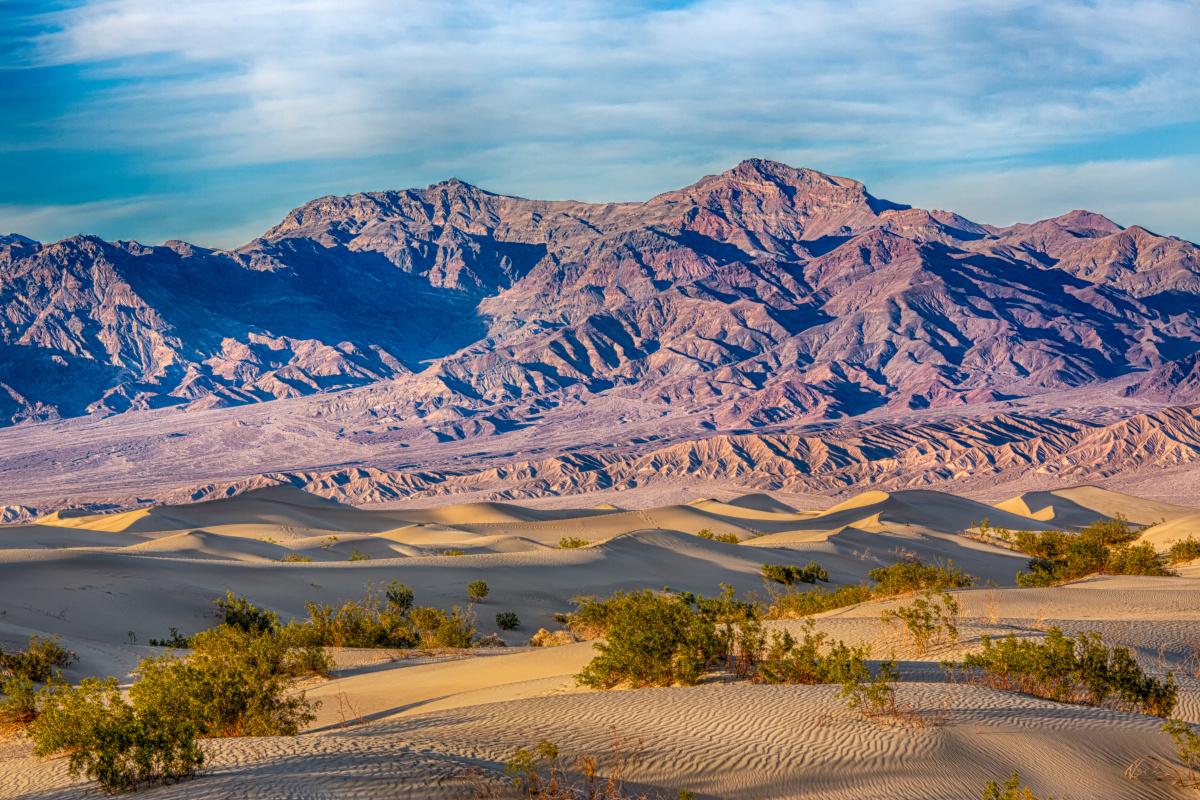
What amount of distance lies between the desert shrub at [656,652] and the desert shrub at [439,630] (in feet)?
31.5

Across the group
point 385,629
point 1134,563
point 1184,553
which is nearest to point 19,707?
point 385,629

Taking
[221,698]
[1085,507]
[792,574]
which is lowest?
[1085,507]

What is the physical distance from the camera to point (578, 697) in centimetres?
1384

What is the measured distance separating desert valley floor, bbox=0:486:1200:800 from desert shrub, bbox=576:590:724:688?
378mm

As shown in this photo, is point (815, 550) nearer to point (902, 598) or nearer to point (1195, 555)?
point (1195, 555)

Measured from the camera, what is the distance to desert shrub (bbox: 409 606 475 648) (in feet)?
81.3

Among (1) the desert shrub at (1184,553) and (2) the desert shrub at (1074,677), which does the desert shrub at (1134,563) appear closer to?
(1) the desert shrub at (1184,553)

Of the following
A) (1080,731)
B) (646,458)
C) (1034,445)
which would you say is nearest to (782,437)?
(646,458)

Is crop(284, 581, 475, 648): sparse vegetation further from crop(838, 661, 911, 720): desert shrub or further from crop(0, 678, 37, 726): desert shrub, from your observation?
crop(838, 661, 911, 720): desert shrub

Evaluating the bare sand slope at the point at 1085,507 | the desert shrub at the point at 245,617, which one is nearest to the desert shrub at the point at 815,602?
the desert shrub at the point at 245,617

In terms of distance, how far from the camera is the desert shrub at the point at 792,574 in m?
40.0

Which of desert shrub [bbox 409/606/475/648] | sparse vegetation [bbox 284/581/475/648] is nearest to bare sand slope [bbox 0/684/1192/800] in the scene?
desert shrub [bbox 409/606/475/648]

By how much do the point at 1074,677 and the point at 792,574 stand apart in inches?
1020

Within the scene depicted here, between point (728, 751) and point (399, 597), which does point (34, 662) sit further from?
point (399, 597)
